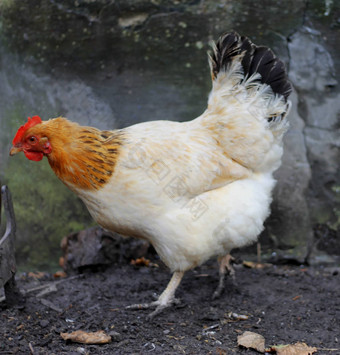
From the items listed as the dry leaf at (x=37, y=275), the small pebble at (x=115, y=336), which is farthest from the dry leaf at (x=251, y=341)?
the dry leaf at (x=37, y=275)

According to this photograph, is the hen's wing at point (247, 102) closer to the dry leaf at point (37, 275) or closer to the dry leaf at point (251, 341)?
the dry leaf at point (251, 341)

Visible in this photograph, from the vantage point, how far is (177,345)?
2611mm

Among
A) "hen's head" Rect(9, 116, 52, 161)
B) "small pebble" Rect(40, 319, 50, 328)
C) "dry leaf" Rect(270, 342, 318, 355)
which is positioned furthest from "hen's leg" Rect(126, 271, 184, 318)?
"hen's head" Rect(9, 116, 52, 161)

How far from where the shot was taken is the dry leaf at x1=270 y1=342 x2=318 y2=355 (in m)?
2.52

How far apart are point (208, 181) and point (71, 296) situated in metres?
1.35

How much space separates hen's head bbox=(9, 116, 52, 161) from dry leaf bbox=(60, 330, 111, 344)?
3.67ft

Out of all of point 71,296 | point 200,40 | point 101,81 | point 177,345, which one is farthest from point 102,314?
point 200,40

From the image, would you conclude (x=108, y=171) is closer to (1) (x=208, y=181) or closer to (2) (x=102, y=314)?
(1) (x=208, y=181)

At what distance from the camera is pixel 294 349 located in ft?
8.36

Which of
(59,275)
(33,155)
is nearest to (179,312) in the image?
(59,275)

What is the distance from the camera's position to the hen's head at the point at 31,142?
9.34ft

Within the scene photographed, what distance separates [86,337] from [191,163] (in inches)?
50.7

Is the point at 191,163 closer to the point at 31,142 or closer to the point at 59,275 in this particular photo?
the point at 31,142

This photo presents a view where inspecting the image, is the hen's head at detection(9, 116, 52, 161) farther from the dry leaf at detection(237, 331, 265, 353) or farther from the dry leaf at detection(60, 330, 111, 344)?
the dry leaf at detection(237, 331, 265, 353)
